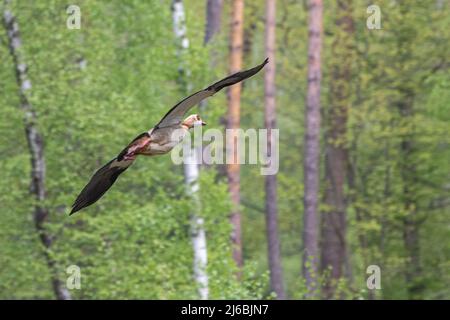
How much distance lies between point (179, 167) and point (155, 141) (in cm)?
1867

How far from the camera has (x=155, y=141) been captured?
4.96m

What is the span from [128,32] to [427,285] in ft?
33.5

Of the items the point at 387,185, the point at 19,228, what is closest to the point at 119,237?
the point at 19,228

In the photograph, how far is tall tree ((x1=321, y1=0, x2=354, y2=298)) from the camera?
25922 millimetres

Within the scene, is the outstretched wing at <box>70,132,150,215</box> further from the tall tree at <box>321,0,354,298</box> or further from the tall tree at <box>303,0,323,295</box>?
the tall tree at <box>321,0,354,298</box>

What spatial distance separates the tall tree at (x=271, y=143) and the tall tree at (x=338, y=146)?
5.79 feet

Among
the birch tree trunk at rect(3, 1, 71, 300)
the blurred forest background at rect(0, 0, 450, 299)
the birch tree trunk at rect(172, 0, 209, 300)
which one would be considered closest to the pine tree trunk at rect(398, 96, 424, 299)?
the blurred forest background at rect(0, 0, 450, 299)

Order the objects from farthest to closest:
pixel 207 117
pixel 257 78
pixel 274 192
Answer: pixel 257 78, pixel 274 192, pixel 207 117

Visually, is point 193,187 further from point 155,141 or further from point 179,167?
point 155,141

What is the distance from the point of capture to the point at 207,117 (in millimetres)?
19125

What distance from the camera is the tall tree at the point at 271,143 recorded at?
78.3ft

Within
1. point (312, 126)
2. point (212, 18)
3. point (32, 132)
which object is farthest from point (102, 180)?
point (212, 18)
